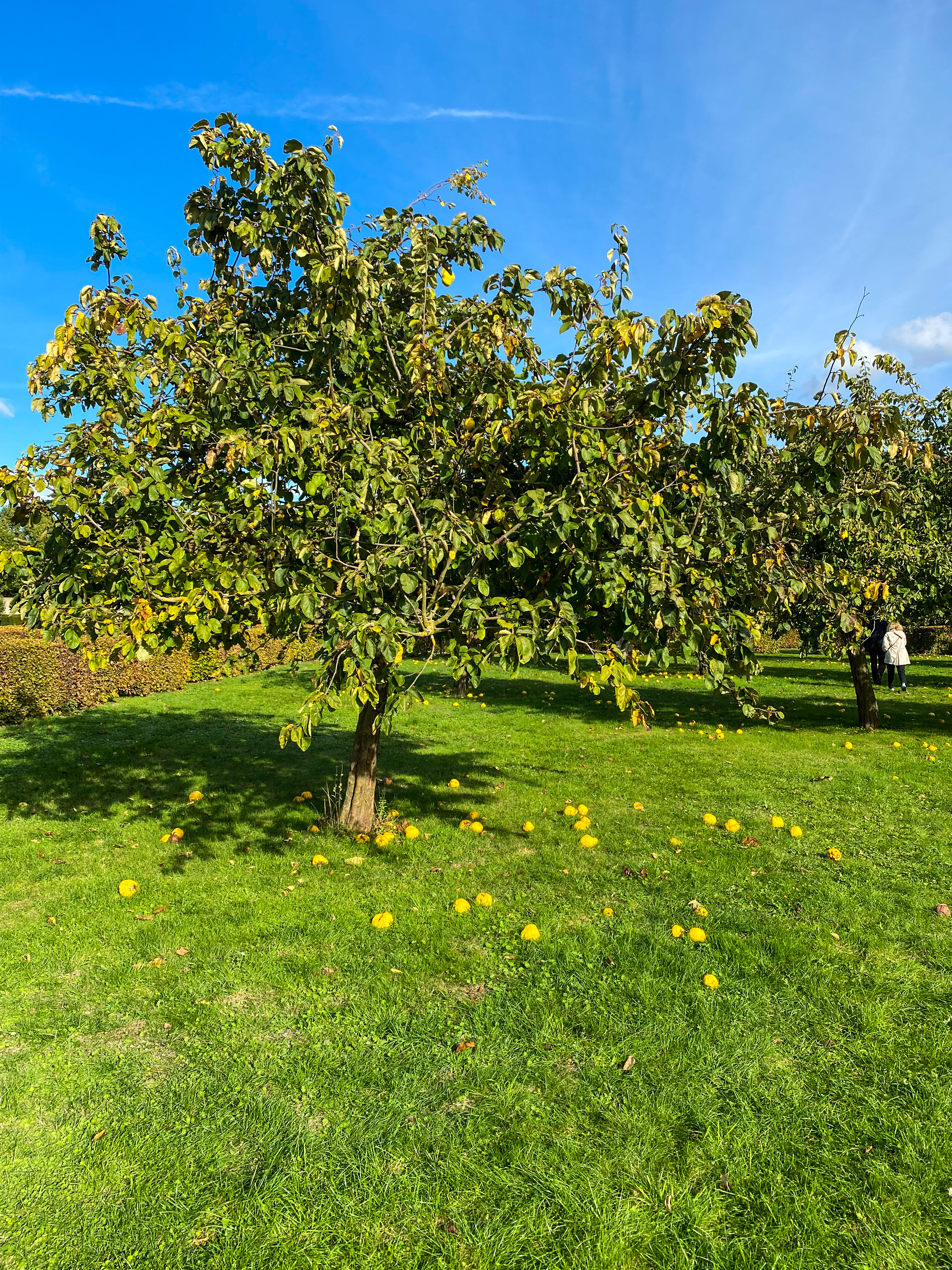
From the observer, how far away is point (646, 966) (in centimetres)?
413

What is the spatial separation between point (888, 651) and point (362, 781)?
13.8 metres

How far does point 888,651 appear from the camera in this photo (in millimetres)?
15508

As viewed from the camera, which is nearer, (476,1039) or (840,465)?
(476,1039)

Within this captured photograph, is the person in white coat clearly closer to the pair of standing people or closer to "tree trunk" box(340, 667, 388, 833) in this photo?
the pair of standing people

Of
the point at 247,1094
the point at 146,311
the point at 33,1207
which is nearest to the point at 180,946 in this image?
the point at 247,1094

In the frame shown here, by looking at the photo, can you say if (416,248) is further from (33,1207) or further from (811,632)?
(811,632)

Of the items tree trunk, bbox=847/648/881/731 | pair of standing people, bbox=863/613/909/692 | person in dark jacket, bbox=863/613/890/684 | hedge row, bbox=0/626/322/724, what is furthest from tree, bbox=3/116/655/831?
pair of standing people, bbox=863/613/909/692

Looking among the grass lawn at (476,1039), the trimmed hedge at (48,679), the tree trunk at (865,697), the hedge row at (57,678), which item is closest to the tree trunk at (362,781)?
the grass lawn at (476,1039)

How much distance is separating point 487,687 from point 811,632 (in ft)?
27.7

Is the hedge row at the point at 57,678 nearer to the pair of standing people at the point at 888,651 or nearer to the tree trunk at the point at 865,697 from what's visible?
the tree trunk at the point at 865,697

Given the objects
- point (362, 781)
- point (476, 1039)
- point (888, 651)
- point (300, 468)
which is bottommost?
point (476, 1039)

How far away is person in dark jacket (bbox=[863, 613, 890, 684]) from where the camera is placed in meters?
12.0

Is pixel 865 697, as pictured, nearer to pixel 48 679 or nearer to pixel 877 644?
pixel 877 644

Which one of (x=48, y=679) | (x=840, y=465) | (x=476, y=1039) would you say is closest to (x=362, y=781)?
(x=476, y=1039)
